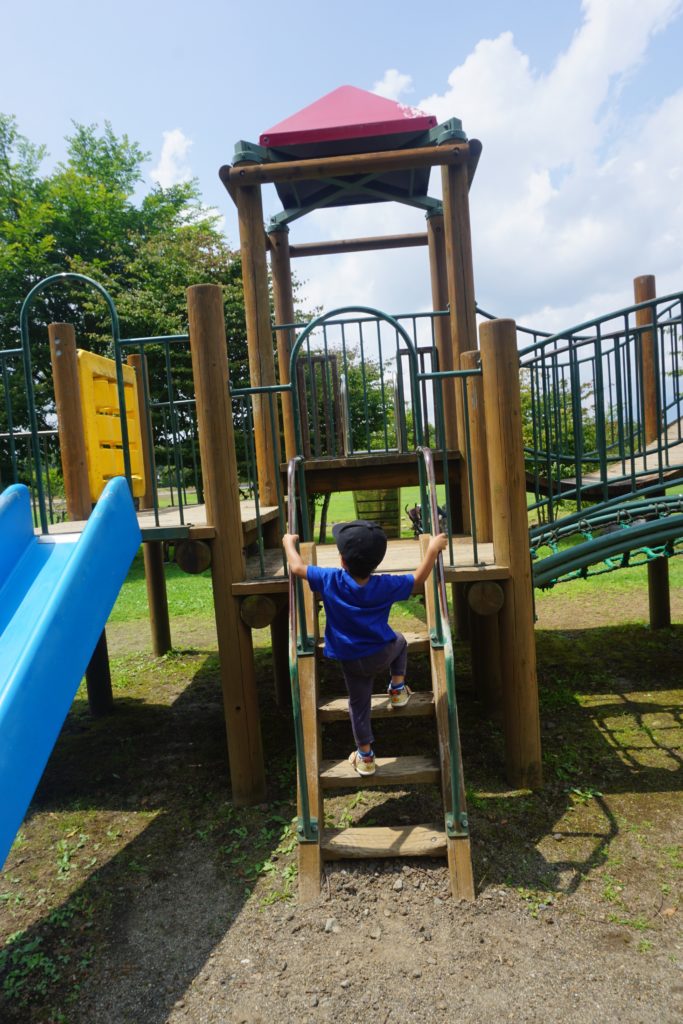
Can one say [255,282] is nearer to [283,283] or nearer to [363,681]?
[283,283]

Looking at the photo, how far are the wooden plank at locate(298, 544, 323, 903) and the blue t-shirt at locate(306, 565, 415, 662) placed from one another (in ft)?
0.86

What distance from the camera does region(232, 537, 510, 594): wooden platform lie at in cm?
393

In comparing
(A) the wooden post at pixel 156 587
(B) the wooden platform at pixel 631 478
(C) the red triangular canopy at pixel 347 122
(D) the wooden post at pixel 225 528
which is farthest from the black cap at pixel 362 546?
(C) the red triangular canopy at pixel 347 122

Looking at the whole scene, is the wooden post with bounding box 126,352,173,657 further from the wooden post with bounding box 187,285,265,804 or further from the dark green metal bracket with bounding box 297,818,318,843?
the dark green metal bracket with bounding box 297,818,318,843

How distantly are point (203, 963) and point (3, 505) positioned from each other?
2564mm

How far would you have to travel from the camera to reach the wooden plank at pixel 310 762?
3102 mm

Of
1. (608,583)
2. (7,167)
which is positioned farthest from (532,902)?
(7,167)

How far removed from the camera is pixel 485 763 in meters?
4.48

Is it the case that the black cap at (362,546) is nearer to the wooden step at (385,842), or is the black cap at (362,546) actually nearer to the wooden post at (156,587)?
the wooden step at (385,842)

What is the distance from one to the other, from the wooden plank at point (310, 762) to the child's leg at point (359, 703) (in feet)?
0.68

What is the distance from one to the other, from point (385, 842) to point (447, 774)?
1.40 feet

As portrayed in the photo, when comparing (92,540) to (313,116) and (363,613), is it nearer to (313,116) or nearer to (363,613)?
(363,613)

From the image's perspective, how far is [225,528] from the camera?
4.05 metres

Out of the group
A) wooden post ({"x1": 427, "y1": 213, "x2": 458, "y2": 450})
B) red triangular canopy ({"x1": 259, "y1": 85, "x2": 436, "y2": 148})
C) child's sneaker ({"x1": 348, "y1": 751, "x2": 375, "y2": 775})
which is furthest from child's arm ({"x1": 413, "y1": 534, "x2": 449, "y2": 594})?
red triangular canopy ({"x1": 259, "y1": 85, "x2": 436, "y2": 148})
